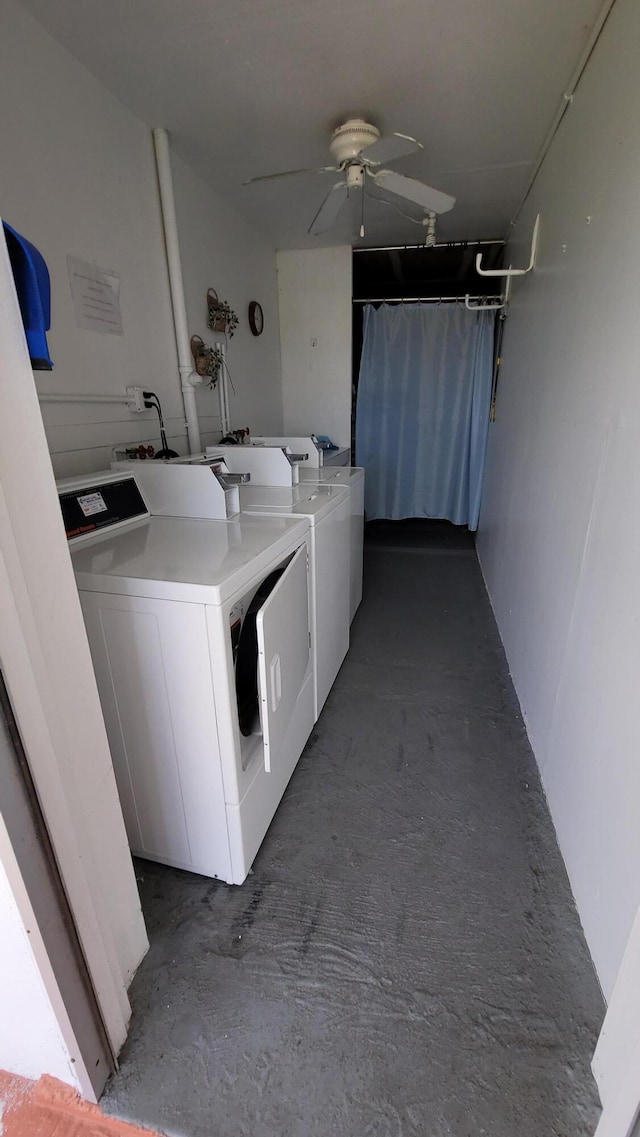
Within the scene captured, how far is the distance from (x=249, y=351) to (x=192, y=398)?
44.5 inches

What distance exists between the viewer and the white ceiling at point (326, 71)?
151 cm

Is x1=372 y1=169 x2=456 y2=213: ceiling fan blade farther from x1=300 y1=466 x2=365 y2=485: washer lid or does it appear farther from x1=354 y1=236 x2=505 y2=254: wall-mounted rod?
x1=354 y1=236 x2=505 y2=254: wall-mounted rod

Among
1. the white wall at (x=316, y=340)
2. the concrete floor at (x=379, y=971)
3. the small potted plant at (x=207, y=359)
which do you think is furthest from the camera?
the white wall at (x=316, y=340)

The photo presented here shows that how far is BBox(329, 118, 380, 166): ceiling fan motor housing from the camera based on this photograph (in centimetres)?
202

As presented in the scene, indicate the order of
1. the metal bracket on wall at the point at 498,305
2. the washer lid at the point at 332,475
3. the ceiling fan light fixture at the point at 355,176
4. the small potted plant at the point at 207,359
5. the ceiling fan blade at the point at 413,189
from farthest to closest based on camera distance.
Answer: the metal bracket on wall at the point at 498,305
the small potted plant at the point at 207,359
the washer lid at the point at 332,475
the ceiling fan light fixture at the point at 355,176
the ceiling fan blade at the point at 413,189

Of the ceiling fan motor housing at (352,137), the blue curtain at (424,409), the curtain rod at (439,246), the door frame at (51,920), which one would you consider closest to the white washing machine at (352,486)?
the ceiling fan motor housing at (352,137)

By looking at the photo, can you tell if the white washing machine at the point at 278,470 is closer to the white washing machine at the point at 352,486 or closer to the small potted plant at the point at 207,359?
the white washing machine at the point at 352,486

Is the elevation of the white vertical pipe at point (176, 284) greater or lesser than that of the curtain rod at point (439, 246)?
lesser

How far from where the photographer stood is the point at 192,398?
7.88 ft

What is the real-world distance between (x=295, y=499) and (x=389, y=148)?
4.79 feet

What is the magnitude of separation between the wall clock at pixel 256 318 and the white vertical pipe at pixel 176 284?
112 cm

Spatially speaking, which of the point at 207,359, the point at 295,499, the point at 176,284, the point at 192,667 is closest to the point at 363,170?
the point at 176,284

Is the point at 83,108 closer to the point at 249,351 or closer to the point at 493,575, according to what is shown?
the point at 249,351

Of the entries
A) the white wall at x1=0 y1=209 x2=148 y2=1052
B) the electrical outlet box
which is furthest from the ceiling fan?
the white wall at x1=0 y1=209 x2=148 y2=1052
